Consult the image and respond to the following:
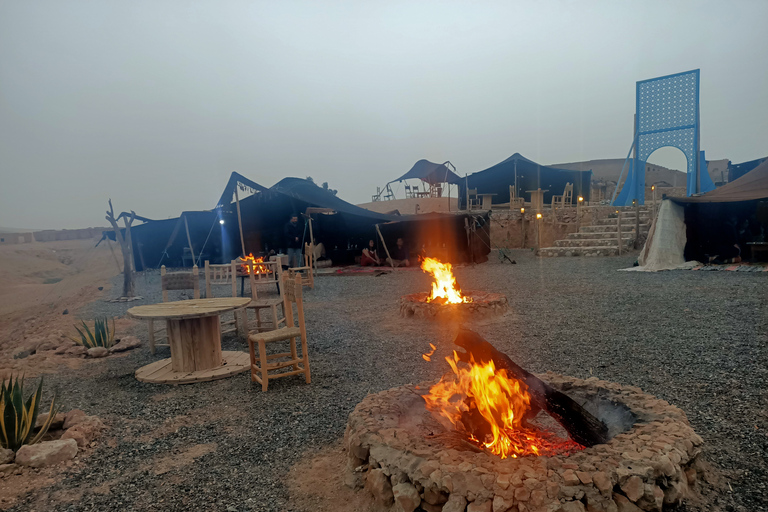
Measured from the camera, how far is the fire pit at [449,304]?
21.7ft

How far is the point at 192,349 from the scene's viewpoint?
15.2 ft

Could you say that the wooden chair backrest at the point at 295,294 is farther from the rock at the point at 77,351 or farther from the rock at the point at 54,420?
the rock at the point at 77,351

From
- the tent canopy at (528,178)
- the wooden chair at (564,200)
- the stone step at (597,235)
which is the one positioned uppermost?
the tent canopy at (528,178)

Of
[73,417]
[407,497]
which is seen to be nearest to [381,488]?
[407,497]

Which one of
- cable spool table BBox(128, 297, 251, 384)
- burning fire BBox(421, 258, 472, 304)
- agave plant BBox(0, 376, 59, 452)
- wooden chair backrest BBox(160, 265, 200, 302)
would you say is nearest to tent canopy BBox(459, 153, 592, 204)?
burning fire BBox(421, 258, 472, 304)

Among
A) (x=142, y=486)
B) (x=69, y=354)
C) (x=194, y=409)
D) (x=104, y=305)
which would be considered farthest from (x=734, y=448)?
(x=104, y=305)

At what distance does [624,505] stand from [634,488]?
0.28 feet

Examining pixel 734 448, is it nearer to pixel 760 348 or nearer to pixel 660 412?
pixel 660 412

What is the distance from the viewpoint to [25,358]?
5.42 m

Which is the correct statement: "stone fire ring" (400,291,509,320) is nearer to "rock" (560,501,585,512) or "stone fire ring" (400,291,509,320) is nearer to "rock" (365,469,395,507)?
"rock" (365,469,395,507)

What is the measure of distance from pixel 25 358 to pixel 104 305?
5173 mm

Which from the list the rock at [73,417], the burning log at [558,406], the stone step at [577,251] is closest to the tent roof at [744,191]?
the stone step at [577,251]

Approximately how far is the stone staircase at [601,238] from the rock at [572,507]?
14.4m

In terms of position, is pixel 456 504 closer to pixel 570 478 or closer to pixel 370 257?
pixel 570 478
